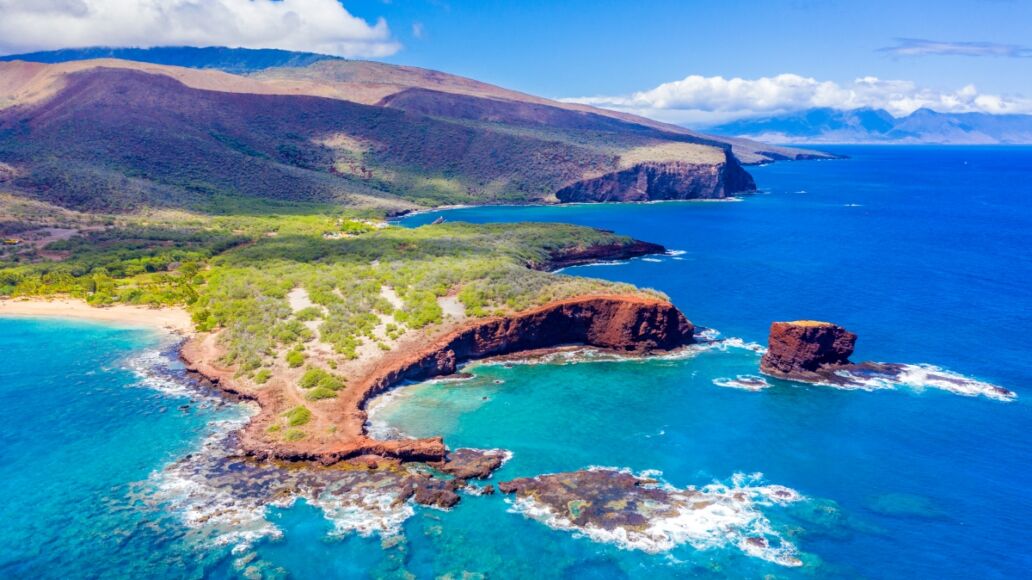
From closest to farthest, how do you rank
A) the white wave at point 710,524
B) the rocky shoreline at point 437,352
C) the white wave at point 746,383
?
the white wave at point 710,524, the rocky shoreline at point 437,352, the white wave at point 746,383

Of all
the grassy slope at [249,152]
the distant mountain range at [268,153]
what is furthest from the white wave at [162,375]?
the grassy slope at [249,152]

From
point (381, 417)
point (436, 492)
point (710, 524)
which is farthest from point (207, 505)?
point (710, 524)

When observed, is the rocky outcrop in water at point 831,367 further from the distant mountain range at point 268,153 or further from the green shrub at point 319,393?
the distant mountain range at point 268,153

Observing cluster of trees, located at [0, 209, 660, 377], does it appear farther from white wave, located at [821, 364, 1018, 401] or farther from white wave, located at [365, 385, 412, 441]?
white wave, located at [821, 364, 1018, 401]

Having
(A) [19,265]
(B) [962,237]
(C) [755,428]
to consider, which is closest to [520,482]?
(C) [755,428]

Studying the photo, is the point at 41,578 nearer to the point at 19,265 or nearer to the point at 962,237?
the point at 19,265

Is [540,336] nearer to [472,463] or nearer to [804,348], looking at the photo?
[804,348]

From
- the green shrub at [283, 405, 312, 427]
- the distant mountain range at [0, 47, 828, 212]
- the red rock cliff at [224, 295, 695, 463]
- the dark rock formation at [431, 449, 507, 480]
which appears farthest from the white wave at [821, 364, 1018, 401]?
the distant mountain range at [0, 47, 828, 212]
